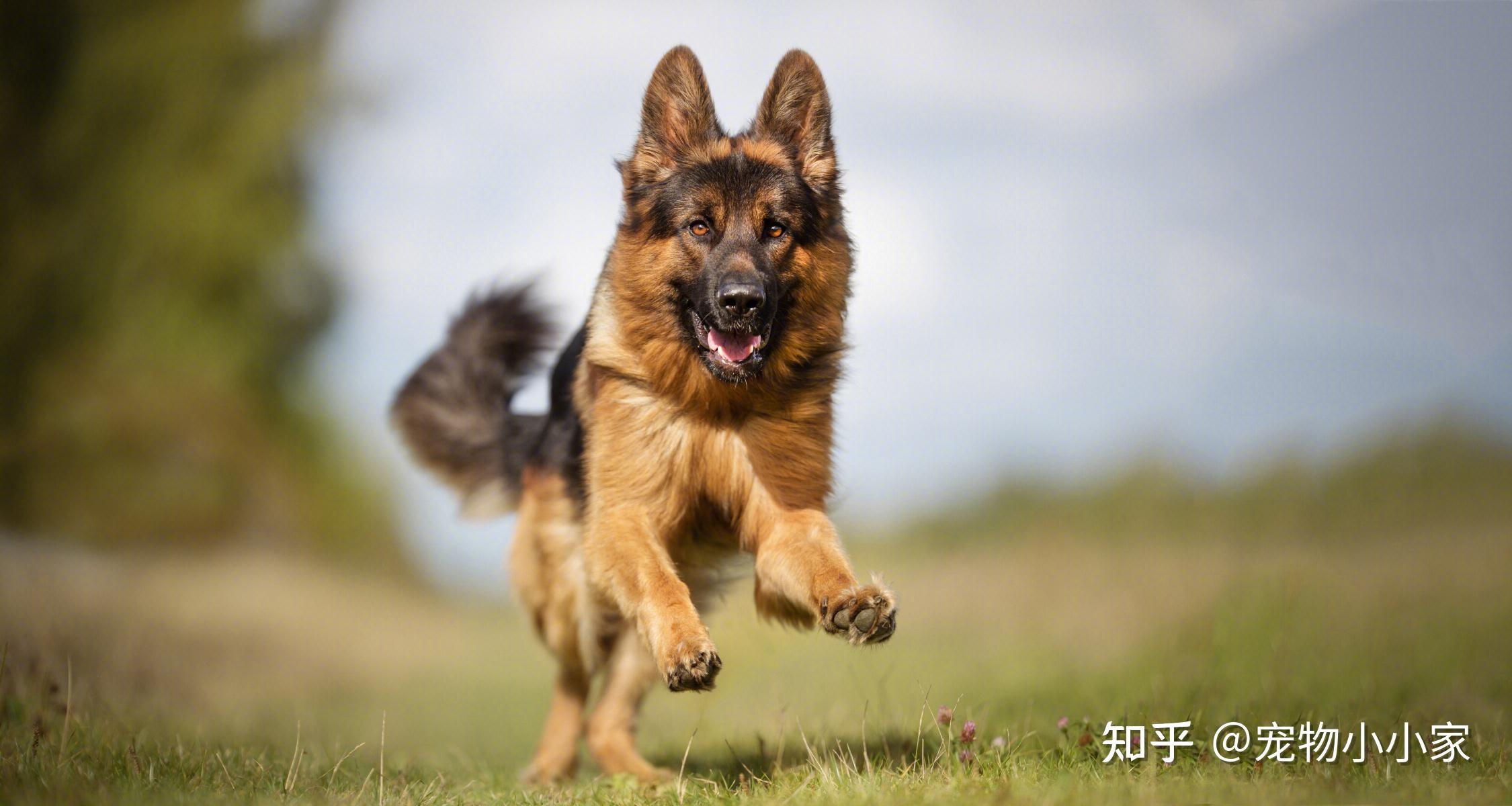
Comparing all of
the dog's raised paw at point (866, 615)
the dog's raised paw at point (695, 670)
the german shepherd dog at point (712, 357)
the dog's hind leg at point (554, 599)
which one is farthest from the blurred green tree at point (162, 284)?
the dog's raised paw at point (866, 615)

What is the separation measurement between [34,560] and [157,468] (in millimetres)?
4519

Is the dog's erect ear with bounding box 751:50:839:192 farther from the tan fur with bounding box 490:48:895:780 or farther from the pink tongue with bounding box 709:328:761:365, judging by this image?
the pink tongue with bounding box 709:328:761:365

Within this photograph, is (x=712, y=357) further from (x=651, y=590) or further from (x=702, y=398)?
(x=651, y=590)

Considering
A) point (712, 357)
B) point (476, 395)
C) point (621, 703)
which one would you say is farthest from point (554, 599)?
point (712, 357)

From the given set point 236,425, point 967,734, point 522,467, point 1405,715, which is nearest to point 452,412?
point 522,467

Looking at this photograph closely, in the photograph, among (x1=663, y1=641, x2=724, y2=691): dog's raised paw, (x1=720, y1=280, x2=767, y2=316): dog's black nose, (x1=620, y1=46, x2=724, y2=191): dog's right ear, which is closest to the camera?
(x1=663, y1=641, x2=724, y2=691): dog's raised paw

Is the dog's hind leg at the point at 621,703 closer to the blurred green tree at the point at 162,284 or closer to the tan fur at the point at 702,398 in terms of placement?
the tan fur at the point at 702,398

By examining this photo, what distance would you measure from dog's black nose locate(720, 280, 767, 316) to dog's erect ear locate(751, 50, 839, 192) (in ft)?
2.80

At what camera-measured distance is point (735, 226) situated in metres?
4.94

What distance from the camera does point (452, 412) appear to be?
283 inches

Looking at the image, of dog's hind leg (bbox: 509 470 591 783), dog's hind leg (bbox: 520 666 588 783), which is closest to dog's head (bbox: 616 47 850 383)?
dog's hind leg (bbox: 509 470 591 783)

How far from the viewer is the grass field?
427 cm

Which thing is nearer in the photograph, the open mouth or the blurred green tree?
the open mouth

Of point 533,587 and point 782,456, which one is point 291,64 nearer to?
point 533,587
